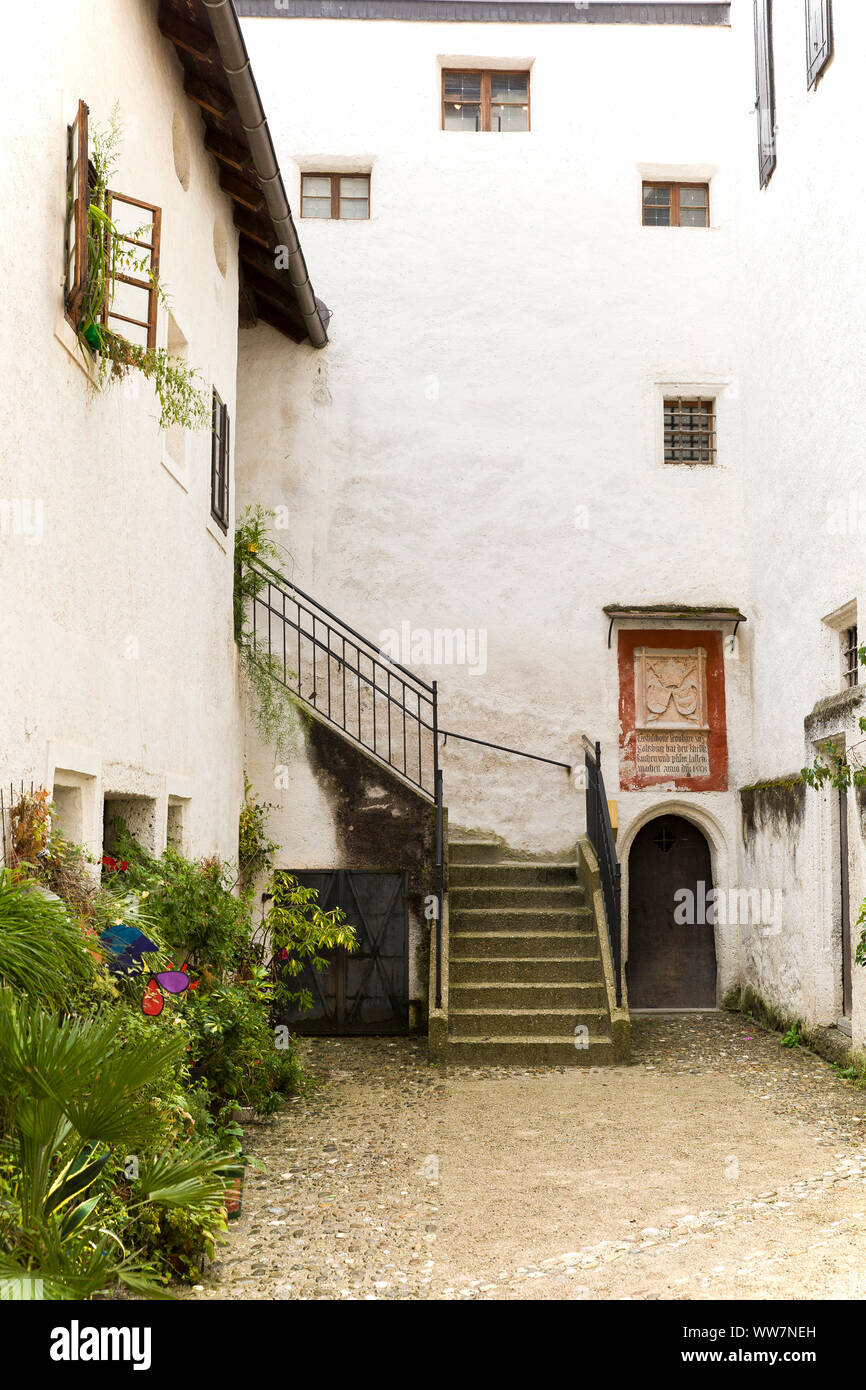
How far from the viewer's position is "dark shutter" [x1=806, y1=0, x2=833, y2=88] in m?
9.36

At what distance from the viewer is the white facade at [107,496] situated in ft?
16.0

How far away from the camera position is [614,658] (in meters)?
12.1

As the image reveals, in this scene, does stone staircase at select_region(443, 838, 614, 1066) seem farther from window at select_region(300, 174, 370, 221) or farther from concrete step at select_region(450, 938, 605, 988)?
window at select_region(300, 174, 370, 221)

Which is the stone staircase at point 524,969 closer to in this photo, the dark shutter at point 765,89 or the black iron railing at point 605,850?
the black iron railing at point 605,850

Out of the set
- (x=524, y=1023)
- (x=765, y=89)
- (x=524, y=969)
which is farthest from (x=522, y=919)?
(x=765, y=89)

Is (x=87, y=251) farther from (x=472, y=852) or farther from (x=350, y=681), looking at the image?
(x=472, y=852)

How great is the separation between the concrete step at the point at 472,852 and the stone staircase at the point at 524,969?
0.47ft

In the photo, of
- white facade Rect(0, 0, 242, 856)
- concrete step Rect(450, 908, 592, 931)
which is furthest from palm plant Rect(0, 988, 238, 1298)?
concrete step Rect(450, 908, 592, 931)

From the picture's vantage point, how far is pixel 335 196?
495 inches

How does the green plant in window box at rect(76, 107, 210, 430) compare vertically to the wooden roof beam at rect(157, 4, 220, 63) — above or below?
below

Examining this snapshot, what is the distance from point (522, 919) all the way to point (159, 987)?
5.60 metres

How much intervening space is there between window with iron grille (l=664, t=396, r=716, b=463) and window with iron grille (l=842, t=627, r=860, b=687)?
3.40 meters

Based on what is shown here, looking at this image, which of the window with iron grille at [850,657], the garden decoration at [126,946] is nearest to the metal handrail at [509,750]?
the window with iron grille at [850,657]
